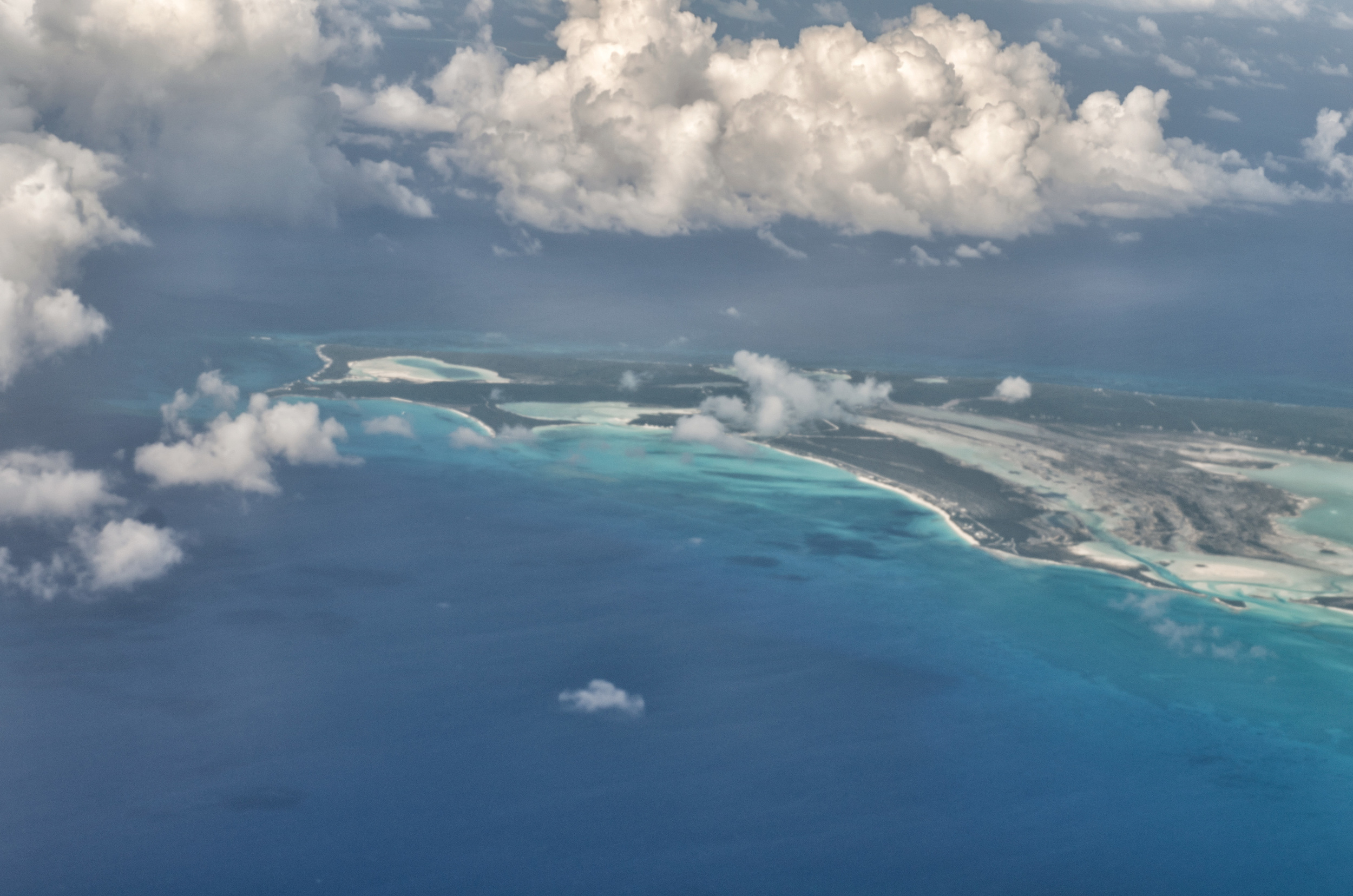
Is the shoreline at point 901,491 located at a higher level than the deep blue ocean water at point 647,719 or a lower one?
higher

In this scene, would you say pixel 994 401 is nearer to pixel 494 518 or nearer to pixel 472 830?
pixel 494 518

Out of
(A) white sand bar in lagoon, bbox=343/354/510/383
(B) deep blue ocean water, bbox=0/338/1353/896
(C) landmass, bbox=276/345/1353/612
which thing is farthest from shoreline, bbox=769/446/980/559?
(A) white sand bar in lagoon, bbox=343/354/510/383

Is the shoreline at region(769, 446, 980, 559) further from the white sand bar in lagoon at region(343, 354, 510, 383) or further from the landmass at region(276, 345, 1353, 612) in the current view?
the white sand bar in lagoon at region(343, 354, 510, 383)

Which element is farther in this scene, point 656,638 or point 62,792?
point 656,638

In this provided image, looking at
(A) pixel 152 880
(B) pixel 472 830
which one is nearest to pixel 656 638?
(B) pixel 472 830

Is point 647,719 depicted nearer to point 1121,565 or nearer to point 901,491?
point 1121,565

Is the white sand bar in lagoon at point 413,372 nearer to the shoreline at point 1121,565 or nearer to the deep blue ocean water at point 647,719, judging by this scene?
the deep blue ocean water at point 647,719

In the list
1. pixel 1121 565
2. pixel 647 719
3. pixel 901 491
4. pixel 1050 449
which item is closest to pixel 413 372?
pixel 901 491

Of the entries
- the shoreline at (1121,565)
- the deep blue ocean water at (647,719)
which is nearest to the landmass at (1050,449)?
the shoreline at (1121,565)
